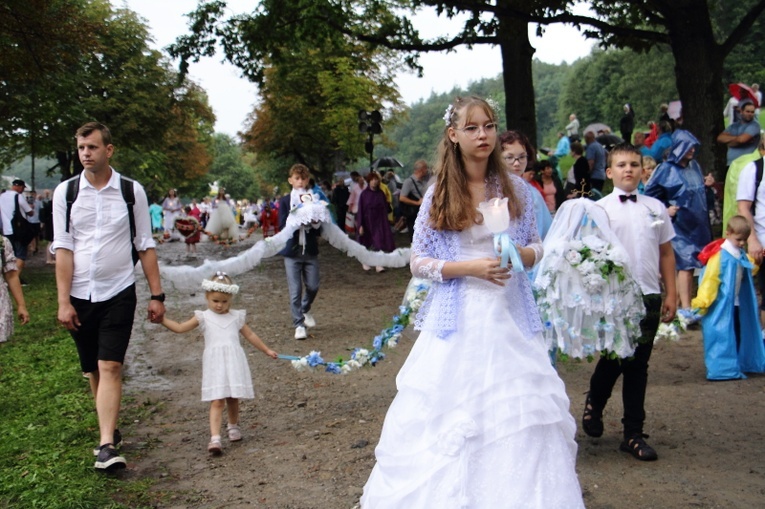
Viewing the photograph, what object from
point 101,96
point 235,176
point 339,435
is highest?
point 101,96

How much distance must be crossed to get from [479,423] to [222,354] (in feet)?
10.7

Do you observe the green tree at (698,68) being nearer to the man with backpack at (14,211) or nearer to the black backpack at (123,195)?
the black backpack at (123,195)

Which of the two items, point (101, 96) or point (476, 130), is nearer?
point (476, 130)

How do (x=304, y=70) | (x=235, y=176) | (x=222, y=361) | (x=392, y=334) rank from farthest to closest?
1. (x=235, y=176)
2. (x=304, y=70)
3. (x=222, y=361)
4. (x=392, y=334)

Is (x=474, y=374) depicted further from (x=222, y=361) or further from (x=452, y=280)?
(x=222, y=361)

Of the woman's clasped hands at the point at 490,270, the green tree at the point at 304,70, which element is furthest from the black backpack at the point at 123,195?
the green tree at the point at 304,70

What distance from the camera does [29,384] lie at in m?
9.11

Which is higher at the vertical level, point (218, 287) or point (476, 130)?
point (476, 130)

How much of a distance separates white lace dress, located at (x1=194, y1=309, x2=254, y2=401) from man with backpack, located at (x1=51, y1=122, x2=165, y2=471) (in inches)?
24.3

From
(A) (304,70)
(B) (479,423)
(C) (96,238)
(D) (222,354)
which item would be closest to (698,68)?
(D) (222,354)

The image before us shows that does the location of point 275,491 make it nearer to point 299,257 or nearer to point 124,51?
point 299,257

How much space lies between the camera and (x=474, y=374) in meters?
3.97

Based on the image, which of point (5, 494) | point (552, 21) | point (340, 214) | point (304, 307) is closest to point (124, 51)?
point (340, 214)

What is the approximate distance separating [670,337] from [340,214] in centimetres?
2230
